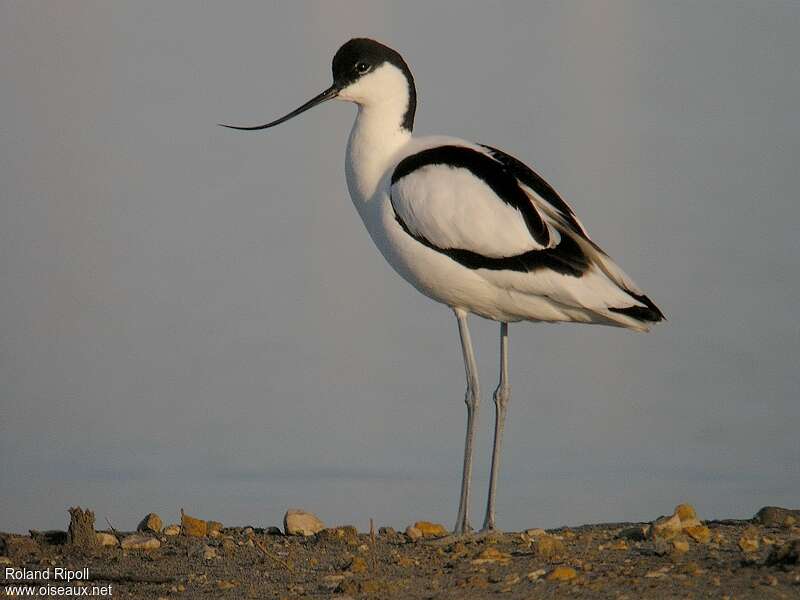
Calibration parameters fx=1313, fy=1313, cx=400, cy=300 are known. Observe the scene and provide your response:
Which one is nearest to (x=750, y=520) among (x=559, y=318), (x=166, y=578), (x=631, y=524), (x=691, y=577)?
(x=631, y=524)

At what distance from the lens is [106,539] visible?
784 centimetres

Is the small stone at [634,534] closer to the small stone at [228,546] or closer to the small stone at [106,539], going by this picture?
the small stone at [228,546]

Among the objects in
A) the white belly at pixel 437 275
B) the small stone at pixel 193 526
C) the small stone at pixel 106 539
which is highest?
the white belly at pixel 437 275

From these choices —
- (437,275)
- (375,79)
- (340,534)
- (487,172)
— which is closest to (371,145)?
(375,79)

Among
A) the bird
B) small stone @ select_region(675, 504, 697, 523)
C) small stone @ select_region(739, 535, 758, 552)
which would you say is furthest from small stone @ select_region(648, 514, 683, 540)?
the bird

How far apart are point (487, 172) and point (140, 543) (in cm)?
306

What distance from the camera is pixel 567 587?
609 centimetres

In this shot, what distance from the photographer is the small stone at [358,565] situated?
6871 mm

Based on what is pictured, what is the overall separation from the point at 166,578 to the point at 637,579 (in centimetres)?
250

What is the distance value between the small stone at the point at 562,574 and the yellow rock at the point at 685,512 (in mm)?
1513

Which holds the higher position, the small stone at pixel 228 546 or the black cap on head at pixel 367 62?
the black cap on head at pixel 367 62

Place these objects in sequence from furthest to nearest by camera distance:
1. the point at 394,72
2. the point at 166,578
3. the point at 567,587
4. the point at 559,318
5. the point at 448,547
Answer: the point at 394,72 < the point at 559,318 < the point at 448,547 < the point at 166,578 < the point at 567,587

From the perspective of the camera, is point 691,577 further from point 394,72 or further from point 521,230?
point 394,72

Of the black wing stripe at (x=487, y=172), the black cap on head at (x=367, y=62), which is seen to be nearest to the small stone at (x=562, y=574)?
the black wing stripe at (x=487, y=172)
